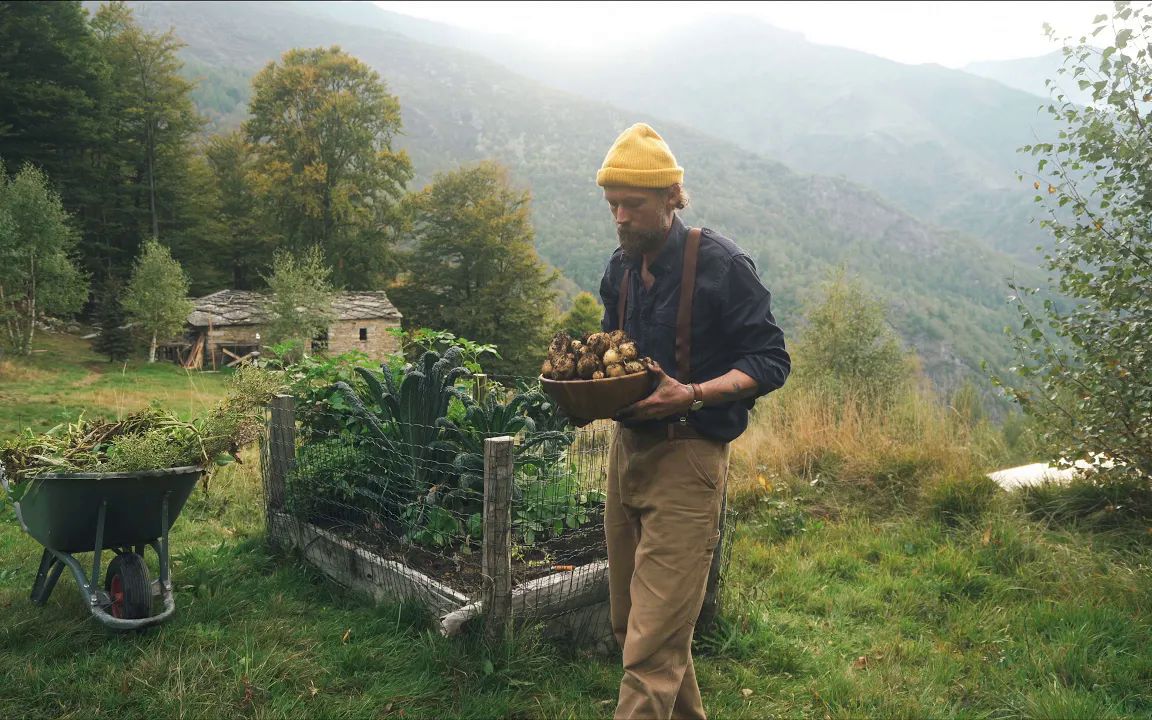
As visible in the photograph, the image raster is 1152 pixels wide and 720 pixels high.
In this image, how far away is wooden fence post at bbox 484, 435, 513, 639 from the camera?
3129mm

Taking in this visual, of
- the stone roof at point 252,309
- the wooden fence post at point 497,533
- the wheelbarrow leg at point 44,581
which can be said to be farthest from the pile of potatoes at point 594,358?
the stone roof at point 252,309

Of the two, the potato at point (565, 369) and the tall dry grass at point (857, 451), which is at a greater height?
the potato at point (565, 369)

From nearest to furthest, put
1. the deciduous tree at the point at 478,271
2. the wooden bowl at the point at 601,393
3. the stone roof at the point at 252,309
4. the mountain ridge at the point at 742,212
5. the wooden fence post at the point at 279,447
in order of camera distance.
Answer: the wooden bowl at the point at 601,393 → the wooden fence post at the point at 279,447 → the stone roof at the point at 252,309 → the deciduous tree at the point at 478,271 → the mountain ridge at the point at 742,212

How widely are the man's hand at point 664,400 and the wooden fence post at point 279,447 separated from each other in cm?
295

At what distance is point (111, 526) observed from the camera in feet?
10.9

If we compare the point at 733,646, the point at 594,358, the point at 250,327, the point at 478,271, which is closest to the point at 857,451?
the point at 733,646

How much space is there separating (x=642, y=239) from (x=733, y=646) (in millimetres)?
2356

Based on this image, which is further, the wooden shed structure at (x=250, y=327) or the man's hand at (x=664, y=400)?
the wooden shed structure at (x=250, y=327)

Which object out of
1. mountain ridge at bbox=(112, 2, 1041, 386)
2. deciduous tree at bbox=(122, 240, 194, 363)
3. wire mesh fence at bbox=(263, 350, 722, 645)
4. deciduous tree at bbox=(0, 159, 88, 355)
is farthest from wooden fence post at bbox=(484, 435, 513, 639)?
mountain ridge at bbox=(112, 2, 1041, 386)

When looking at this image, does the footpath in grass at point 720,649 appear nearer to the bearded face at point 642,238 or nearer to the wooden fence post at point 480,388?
the wooden fence post at point 480,388

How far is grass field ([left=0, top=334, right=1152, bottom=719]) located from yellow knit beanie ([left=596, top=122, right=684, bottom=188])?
211 centimetres

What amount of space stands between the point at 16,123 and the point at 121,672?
101ft

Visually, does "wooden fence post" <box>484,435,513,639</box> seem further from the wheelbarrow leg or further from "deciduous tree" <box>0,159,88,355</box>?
"deciduous tree" <box>0,159,88,355</box>

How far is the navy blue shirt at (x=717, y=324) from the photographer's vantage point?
222cm
